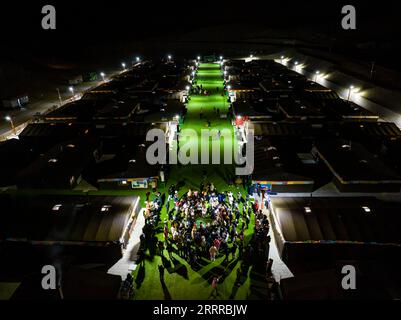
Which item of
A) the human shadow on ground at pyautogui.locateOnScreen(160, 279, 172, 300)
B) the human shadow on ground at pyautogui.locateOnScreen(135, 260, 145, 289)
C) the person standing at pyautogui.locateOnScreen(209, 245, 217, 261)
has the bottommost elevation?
the human shadow on ground at pyautogui.locateOnScreen(160, 279, 172, 300)

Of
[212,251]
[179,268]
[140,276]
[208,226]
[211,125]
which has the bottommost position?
[140,276]

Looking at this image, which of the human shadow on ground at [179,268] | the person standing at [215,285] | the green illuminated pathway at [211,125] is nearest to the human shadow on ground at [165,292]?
the human shadow on ground at [179,268]

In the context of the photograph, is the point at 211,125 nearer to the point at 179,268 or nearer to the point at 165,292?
the point at 179,268

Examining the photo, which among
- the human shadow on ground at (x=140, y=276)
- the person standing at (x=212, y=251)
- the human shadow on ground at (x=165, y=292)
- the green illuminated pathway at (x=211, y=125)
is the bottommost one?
the human shadow on ground at (x=165, y=292)

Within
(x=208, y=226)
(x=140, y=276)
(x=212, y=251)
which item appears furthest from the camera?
(x=208, y=226)

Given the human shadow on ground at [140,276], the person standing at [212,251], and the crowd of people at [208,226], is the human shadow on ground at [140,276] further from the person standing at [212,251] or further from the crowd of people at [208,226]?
the person standing at [212,251]

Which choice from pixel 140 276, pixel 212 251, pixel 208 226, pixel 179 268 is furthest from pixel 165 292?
pixel 208 226

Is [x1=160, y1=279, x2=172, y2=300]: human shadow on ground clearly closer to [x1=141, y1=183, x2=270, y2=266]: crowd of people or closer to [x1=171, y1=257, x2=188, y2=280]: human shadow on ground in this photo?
[x1=171, y1=257, x2=188, y2=280]: human shadow on ground

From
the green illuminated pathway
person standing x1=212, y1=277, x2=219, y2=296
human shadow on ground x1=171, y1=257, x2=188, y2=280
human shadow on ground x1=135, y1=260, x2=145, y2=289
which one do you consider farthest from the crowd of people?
the green illuminated pathway

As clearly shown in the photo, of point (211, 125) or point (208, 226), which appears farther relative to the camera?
point (211, 125)

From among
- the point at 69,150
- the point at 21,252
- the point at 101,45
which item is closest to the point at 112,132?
the point at 69,150

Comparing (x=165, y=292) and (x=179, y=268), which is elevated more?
(x=179, y=268)
